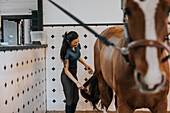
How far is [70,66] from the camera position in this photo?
3.23 m

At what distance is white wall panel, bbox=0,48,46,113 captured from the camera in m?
2.16

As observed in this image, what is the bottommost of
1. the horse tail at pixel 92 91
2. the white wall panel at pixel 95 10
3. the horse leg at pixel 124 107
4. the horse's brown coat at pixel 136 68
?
the horse tail at pixel 92 91

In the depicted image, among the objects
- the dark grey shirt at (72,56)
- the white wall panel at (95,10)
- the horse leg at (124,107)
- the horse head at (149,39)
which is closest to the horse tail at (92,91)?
the dark grey shirt at (72,56)

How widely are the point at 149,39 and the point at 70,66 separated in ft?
6.71

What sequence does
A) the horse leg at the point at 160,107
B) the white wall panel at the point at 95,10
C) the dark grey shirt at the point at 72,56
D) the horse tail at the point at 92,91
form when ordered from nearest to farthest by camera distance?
1. the horse leg at the point at 160,107
2. the dark grey shirt at the point at 72,56
3. the horse tail at the point at 92,91
4. the white wall panel at the point at 95,10

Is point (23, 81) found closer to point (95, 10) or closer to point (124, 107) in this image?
point (124, 107)

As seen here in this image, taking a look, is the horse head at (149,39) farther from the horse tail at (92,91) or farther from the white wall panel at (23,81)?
the horse tail at (92,91)

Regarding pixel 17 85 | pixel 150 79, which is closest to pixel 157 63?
pixel 150 79

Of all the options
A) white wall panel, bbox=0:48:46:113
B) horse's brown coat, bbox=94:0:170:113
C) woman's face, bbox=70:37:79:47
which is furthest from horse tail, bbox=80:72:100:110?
horse's brown coat, bbox=94:0:170:113

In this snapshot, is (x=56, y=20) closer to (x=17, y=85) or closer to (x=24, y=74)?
(x=24, y=74)

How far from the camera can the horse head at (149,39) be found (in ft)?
3.98

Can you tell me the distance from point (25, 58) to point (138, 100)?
1.49 metres

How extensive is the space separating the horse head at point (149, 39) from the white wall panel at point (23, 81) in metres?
1.18

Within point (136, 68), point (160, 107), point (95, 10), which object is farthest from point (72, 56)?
point (136, 68)
